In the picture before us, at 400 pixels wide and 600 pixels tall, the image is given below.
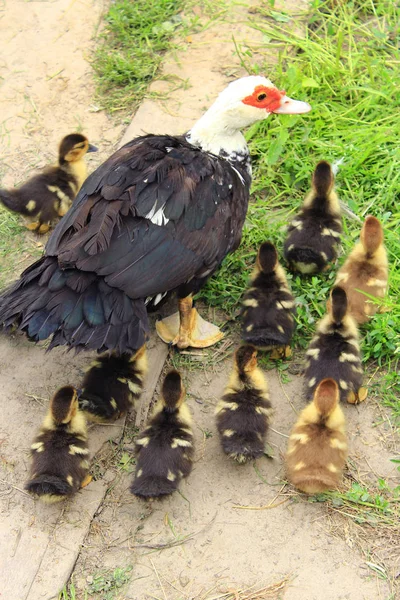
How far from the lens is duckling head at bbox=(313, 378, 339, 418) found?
3385mm

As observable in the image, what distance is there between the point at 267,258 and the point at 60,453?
4.62 ft

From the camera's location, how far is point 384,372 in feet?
13.1

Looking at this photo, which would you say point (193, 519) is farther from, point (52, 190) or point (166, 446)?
point (52, 190)

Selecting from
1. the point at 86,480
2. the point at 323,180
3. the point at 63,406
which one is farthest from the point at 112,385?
the point at 323,180

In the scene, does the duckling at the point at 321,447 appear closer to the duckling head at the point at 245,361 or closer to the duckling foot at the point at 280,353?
the duckling head at the point at 245,361

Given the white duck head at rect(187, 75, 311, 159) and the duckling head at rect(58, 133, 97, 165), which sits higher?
the white duck head at rect(187, 75, 311, 159)

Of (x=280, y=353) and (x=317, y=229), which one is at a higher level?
(x=317, y=229)

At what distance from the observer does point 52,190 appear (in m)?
4.57

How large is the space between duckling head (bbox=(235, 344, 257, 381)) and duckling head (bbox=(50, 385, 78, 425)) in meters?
0.74

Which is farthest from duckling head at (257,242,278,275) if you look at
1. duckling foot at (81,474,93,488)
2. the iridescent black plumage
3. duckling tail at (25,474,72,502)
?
duckling tail at (25,474,72,502)

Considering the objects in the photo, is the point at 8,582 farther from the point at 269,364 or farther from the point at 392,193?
the point at 392,193

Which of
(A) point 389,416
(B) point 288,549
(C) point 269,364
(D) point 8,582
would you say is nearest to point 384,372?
(A) point 389,416

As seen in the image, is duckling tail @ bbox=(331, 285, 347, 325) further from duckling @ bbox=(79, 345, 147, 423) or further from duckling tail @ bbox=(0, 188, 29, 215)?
duckling tail @ bbox=(0, 188, 29, 215)

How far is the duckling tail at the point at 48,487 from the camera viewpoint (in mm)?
3301
